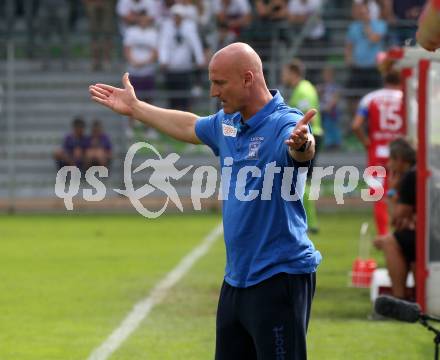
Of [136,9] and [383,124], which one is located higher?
[136,9]

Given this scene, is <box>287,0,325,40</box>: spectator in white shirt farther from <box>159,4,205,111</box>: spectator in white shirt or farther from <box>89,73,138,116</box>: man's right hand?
<box>89,73,138,116</box>: man's right hand

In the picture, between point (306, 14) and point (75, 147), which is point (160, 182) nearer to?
point (75, 147)

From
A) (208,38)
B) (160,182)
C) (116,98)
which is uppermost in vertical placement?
(208,38)

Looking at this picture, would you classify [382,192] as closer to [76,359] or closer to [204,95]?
[76,359]

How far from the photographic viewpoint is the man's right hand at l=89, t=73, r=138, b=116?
6.54m

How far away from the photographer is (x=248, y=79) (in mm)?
5734

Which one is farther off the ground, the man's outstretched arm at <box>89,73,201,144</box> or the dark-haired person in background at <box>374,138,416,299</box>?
the man's outstretched arm at <box>89,73,201,144</box>

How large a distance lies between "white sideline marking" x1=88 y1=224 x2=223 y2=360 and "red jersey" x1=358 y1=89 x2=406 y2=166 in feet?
8.52

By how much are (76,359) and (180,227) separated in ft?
37.3

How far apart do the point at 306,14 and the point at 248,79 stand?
20.8 meters

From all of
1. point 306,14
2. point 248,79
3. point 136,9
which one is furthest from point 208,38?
point 248,79

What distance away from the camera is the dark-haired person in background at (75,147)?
79.7 feet

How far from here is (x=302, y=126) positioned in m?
5.27

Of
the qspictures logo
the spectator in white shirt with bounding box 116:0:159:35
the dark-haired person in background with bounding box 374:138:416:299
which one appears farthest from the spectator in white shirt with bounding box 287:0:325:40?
the dark-haired person in background with bounding box 374:138:416:299
